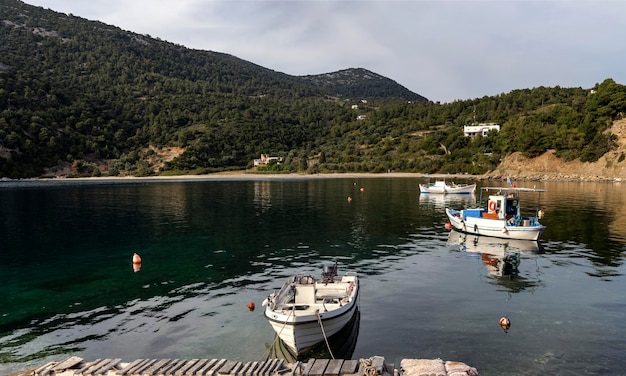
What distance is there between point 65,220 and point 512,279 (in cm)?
5250

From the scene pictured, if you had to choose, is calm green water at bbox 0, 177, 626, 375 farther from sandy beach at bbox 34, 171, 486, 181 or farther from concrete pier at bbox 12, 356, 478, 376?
sandy beach at bbox 34, 171, 486, 181

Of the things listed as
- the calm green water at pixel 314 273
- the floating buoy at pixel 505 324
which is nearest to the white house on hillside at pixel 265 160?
the calm green water at pixel 314 273

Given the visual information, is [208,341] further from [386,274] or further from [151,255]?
[151,255]

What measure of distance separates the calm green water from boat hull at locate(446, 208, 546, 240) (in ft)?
5.44

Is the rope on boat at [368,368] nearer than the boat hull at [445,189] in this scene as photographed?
Yes

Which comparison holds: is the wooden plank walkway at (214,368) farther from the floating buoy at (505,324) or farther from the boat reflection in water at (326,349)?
the floating buoy at (505,324)

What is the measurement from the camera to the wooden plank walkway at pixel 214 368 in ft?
41.3

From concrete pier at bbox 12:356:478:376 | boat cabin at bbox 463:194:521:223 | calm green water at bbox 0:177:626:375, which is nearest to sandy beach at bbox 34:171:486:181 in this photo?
calm green water at bbox 0:177:626:375

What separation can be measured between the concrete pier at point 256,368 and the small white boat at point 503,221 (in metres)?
27.2

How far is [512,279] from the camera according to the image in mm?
26906

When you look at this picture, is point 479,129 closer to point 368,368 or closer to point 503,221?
point 503,221

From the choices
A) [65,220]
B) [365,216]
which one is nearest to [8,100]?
[65,220]

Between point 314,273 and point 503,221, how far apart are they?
65.2ft

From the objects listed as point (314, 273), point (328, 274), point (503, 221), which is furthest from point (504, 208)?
point (328, 274)
